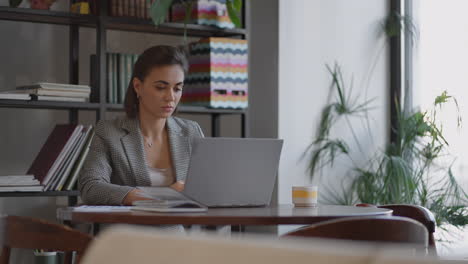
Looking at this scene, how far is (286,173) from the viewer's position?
427 cm

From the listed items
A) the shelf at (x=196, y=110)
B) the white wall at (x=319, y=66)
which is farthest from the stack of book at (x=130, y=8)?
the white wall at (x=319, y=66)

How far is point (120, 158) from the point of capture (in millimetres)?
2826

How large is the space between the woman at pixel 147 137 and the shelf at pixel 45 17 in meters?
0.72

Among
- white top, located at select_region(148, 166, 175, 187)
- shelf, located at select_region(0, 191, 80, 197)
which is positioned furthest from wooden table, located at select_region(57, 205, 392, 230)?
shelf, located at select_region(0, 191, 80, 197)

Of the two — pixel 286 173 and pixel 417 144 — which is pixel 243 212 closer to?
pixel 286 173

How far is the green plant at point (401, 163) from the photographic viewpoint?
4172 mm

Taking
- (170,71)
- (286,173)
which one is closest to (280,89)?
(286,173)

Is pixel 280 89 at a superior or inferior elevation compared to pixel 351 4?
inferior

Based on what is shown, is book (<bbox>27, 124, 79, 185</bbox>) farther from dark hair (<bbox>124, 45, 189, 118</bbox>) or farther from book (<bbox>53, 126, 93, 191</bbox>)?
dark hair (<bbox>124, 45, 189, 118</bbox>)

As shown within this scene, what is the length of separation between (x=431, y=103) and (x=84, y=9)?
6.84 feet

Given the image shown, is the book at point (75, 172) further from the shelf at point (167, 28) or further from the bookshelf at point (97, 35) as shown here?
the shelf at point (167, 28)

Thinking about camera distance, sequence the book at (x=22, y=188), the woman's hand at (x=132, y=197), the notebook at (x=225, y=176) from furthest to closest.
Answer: the book at (x=22, y=188)
the woman's hand at (x=132, y=197)
the notebook at (x=225, y=176)

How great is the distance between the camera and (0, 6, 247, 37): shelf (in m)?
3.54

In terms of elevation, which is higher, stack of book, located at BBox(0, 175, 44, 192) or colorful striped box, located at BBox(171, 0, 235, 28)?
colorful striped box, located at BBox(171, 0, 235, 28)
